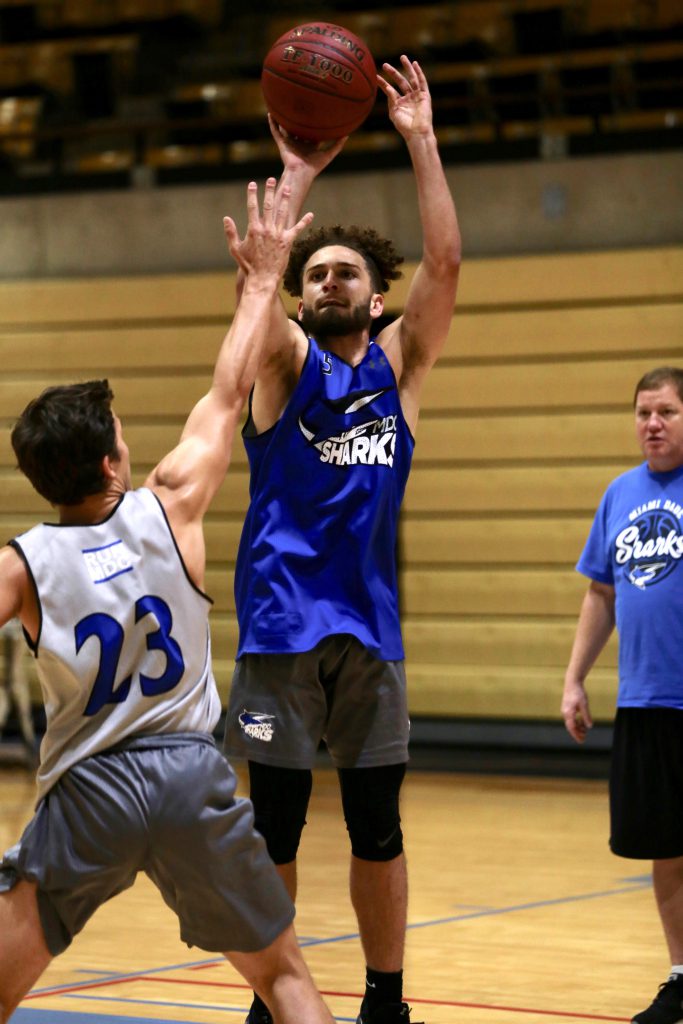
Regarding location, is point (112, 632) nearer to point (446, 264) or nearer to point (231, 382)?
point (231, 382)

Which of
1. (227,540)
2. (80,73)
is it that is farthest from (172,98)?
(227,540)

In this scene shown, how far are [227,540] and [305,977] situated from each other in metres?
7.86

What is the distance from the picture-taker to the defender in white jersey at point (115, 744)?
2.91 m

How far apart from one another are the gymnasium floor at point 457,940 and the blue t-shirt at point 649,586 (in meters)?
0.89

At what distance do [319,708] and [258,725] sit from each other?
154 mm

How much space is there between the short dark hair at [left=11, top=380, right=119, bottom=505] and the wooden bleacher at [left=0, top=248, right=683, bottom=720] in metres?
7.05

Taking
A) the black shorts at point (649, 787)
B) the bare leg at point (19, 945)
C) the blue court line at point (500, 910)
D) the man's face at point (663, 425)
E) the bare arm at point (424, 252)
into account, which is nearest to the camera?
the bare leg at point (19, 945)

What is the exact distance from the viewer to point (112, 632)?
115 inches

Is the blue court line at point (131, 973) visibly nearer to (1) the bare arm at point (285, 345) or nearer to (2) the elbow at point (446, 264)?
(1) the bare arm at point (285, 345)

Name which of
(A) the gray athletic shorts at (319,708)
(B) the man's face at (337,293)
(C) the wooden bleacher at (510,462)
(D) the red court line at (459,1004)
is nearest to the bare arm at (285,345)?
(B) the man's face at (337,293)

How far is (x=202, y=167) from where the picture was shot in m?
10.7

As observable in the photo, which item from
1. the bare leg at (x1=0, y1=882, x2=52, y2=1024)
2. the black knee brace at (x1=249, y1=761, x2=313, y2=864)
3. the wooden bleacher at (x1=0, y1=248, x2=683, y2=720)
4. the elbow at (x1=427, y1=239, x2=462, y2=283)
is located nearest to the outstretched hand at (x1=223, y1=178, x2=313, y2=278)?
the elbow at (x1=427, y1=239, x2=462, y2=283)

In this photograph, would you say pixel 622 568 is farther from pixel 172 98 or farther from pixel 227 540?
pixel 172 98

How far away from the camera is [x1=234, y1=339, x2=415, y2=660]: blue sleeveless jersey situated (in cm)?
381
